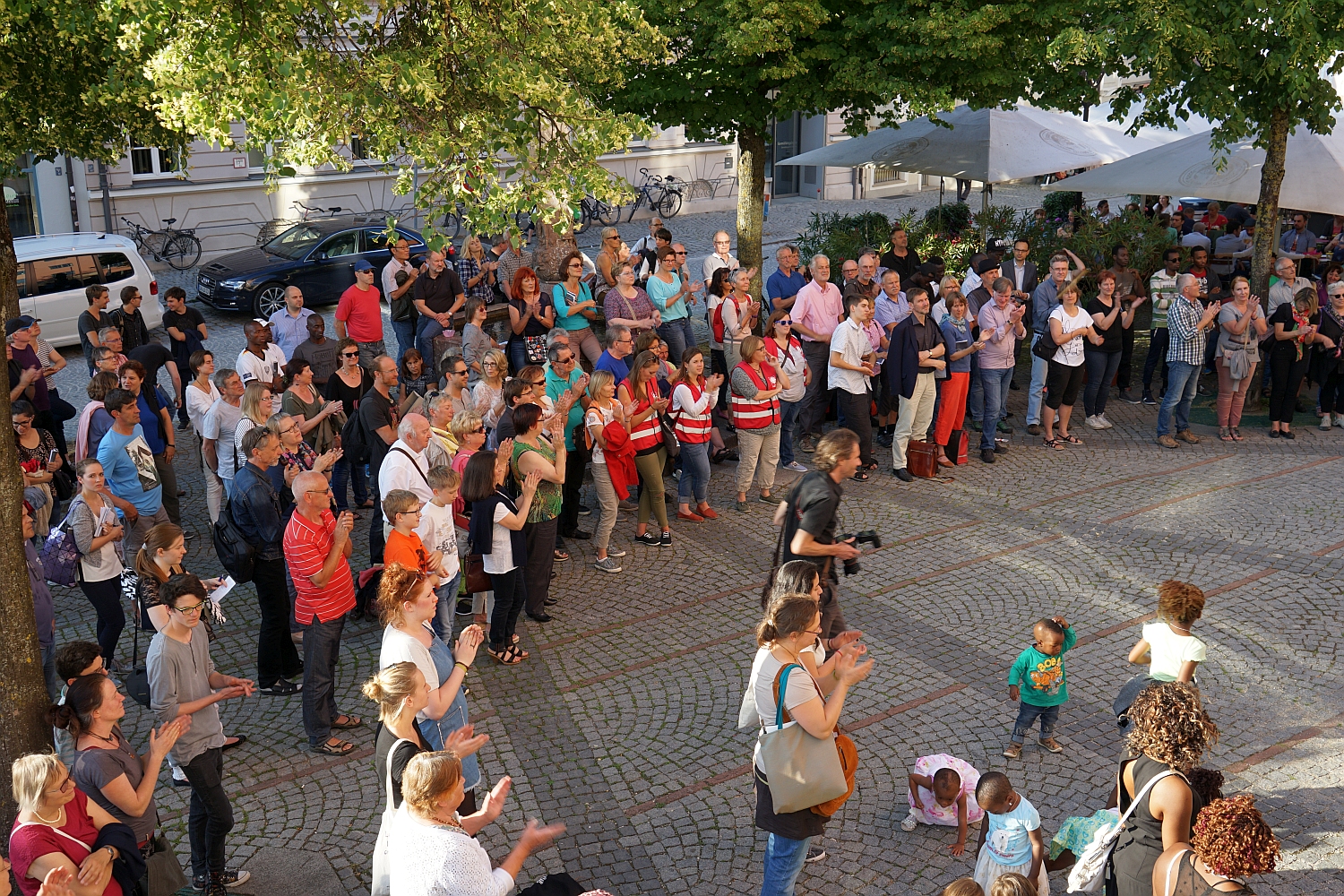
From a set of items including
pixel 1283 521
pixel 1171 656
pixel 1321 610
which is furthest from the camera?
pixel 1283 521

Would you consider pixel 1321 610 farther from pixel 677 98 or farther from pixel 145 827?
pixel 677 98

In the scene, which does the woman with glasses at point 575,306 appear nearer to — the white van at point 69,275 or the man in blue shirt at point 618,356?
the man in blue shirt at point 618,356

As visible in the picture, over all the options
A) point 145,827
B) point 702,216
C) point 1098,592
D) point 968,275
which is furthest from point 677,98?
point 702,216

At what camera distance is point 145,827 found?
5148 mm

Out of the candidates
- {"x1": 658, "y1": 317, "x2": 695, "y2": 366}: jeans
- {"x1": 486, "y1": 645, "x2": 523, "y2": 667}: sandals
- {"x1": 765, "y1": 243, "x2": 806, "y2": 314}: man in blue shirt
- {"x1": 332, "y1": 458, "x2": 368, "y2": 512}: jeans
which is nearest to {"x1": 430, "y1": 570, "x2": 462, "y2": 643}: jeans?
{"x1": 486, "y1": 645, "x2": 523, "y2": 667}: sandals

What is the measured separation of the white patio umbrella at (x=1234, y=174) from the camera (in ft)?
48.6

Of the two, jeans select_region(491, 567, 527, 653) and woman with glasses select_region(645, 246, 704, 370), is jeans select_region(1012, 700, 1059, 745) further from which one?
woman with glasses select_region(645, 246, 704, 370)

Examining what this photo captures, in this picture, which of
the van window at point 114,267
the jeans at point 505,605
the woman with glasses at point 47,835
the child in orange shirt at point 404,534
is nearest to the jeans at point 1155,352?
the jeans at point 505,605

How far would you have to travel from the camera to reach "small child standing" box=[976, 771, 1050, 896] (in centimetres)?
549

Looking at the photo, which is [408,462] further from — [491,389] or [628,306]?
[628,306]

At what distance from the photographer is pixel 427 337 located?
13.1 m

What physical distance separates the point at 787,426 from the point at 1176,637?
5786mm

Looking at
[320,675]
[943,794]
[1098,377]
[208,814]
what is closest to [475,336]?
[320,675]

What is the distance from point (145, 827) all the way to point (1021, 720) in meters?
4.77
